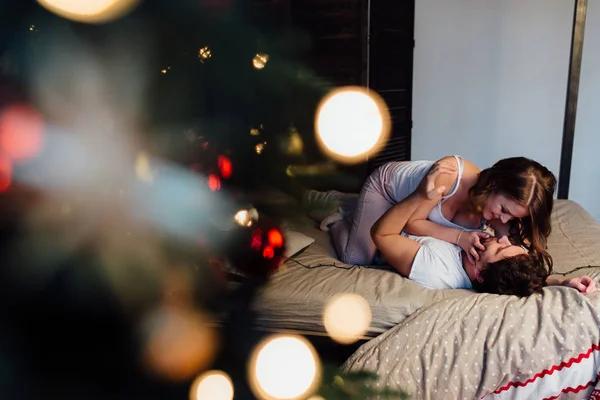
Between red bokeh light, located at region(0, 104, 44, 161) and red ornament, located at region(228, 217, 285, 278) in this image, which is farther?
red ornament, located at region(228, 217, 285, 278)

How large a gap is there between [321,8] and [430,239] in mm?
1856

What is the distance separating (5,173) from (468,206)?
1.49 metres

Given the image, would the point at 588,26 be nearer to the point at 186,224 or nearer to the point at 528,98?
the point at 528,98

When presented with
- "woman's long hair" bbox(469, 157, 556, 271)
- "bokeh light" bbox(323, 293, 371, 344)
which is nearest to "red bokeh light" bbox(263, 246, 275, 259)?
"bokeh light" bbox(323, 293, 371, 344)

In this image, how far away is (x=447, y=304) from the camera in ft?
4.52

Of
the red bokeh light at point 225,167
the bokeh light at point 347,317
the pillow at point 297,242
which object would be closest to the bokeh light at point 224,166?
the red bokeh light at point 225,167

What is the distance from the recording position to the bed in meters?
1.18

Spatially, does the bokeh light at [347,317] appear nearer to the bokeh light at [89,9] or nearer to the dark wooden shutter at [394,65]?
the bokeh light at [89,9]

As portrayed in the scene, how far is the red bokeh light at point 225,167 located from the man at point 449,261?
1.05 meters

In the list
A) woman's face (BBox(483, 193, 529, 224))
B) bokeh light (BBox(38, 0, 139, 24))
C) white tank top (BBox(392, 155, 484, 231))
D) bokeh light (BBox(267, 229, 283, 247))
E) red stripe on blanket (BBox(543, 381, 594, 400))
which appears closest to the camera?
bokeh light (BBox(38, 0, 139, 24))

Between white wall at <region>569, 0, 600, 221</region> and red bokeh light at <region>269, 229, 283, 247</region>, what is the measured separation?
3482mm

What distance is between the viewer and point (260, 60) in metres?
0.66

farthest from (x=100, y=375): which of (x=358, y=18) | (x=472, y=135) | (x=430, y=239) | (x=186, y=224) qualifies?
(x=472, y=135)

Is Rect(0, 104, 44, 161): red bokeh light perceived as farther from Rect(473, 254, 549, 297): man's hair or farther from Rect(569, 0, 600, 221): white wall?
Rect(569, 0, 600, 221): white wall
